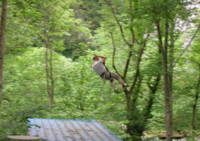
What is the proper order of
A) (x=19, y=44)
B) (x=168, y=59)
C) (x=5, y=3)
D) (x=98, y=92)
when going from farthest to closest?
1. (x=98, y=92)
2. (x=19, y=44)
3. (x=168, y=59)
4. (x=5, y=3)

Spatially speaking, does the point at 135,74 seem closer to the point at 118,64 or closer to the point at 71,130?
the point at 118,64

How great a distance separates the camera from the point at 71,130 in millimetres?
8297

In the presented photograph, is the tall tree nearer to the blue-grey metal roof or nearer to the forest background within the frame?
the forest background

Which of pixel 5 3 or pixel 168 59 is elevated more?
pixel 5 3

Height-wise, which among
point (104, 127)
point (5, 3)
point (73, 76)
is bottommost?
point (104, 127)

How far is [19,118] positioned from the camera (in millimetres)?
5445

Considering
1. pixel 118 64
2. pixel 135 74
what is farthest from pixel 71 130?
pixel 118 64

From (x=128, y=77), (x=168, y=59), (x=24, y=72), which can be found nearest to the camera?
(x=168, y=59)

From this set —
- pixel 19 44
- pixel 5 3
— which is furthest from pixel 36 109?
pixel 19 44

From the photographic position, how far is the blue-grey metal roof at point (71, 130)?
729 cm

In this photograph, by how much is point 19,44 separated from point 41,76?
3.55 m

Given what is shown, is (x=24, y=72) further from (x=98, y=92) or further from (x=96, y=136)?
(x=96, y=136)

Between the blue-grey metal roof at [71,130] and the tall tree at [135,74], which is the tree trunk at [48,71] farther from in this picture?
the tall tree at [135,74]

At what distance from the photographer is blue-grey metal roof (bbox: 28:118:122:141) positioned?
23.9 ft
